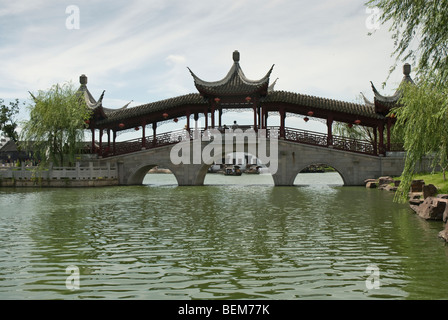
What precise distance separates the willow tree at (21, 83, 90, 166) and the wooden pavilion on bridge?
2.08 metres

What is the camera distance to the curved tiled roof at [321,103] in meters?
24.1

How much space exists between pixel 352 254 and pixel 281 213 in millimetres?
5056

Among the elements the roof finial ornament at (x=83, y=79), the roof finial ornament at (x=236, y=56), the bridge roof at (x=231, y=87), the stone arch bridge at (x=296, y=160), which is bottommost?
the stone arch bridge at (x=296, y=160)

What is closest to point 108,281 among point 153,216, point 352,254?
point 352,254

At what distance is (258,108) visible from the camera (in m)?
26.1

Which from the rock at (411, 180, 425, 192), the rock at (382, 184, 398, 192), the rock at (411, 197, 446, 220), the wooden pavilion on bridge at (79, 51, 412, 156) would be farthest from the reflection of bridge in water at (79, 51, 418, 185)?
the rock at (411, 197, 446, 220)

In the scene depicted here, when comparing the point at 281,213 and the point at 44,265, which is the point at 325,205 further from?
the point at 44,265

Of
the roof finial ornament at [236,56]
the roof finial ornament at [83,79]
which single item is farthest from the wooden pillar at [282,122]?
the roof finial ornament at [83,79]

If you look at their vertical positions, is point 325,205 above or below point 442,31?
below

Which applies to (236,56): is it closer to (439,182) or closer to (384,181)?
(384,181)

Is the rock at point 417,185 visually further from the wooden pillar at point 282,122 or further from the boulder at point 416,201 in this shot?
the wooden pillar at point 282,122

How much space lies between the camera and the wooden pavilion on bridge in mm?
24031

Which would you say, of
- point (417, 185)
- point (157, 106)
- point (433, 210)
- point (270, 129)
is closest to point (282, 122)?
point (270, 129)

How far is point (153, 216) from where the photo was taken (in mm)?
11078
